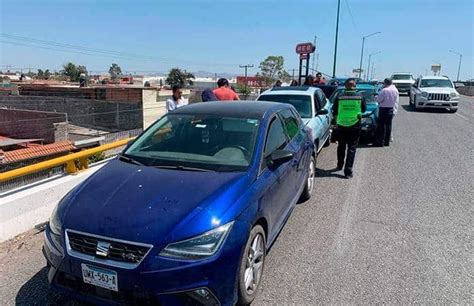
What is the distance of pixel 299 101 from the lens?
804cm

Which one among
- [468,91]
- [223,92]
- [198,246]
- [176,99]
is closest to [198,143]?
[198,246]

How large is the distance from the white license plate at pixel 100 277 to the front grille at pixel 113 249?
9cm

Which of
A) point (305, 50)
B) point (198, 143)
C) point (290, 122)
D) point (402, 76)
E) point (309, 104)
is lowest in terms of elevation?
point (198, 143)

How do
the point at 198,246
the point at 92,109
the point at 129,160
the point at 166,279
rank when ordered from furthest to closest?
1. the point at 92,109
2. the point at 129,160
3. the point at 198,246
4. the point at 166,279

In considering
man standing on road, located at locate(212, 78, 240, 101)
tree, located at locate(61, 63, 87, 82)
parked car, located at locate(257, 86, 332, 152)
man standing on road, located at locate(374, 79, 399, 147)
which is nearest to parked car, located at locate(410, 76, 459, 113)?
man standing on road, located at locate(374, 79, 399, 147)

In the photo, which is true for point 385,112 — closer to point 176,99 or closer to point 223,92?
point 223,92

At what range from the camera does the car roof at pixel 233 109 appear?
4.17 metres

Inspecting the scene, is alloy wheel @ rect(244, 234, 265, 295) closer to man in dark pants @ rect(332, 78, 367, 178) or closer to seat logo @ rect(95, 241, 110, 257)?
seat logo @ rect(95, 241, 110, 257)

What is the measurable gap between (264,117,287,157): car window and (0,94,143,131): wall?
2654 cm

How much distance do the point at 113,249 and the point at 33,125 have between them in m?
30.2

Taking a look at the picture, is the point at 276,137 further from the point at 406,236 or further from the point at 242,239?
the point at 406,236

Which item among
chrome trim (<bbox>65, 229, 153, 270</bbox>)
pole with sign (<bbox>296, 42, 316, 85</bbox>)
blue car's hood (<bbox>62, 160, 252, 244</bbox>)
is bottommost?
chrome trim (<bbox>65, 229, 153, 270</bbox>)

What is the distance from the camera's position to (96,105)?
106 ft

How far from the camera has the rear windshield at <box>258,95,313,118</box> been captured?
7.76 m
